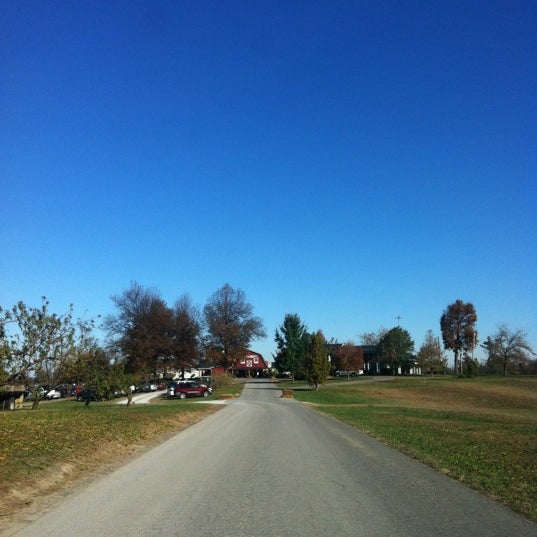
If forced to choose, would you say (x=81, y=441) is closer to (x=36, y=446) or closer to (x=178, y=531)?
(x=36, y=446)

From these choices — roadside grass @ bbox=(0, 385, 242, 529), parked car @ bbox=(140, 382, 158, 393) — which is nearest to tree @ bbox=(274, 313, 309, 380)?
parked car @ bbox=(140, 382, 158, 393)

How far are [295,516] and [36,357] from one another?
20.6 metres

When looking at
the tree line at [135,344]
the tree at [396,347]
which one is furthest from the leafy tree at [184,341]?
the tree at [396,347]

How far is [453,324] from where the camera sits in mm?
115812

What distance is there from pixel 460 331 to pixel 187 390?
74344mm

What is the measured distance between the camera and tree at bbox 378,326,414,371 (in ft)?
400

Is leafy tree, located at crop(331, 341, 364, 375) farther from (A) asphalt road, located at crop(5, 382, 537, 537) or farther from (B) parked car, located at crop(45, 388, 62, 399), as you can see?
(A) asphalt road, located at crop(5, 382, 537, 537)

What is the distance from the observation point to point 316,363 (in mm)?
66312

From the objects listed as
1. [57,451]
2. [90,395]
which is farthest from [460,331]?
[57,451]

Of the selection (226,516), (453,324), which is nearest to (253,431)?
(226,516)

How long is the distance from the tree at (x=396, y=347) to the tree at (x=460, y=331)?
9.28 meters

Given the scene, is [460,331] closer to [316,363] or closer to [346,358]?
[346,358]

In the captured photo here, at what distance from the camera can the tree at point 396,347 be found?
12181 centimetres

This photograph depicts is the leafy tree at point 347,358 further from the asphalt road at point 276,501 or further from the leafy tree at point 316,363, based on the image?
the asphalt road at point 276,501
